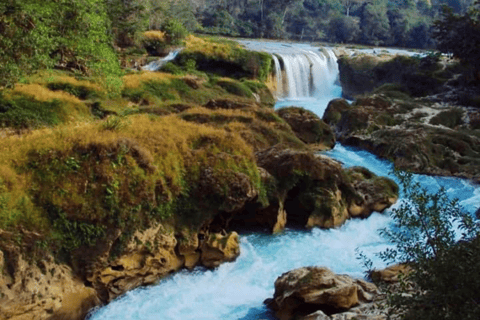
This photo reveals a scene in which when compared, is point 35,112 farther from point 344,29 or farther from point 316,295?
point 344,29

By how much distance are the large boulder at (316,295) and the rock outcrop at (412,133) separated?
16.2m

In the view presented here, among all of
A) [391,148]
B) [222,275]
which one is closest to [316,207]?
[222,275]

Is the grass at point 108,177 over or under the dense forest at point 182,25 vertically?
under

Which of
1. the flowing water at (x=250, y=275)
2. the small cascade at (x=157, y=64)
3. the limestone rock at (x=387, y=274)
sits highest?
the small cascade at (x=157, y=64)

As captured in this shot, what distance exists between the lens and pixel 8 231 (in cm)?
1071

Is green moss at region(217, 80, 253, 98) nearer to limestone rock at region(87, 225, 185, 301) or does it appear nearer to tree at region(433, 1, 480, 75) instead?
tree at region(433, 1, 480, 75)

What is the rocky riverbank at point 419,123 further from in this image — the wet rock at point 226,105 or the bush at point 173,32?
the bush at point 173,32

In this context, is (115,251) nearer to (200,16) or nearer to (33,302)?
(33,302)

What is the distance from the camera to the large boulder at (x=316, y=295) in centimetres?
1101

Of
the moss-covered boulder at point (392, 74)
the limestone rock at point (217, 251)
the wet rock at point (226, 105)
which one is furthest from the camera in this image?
the moss-covered boulder at point (392, 74)

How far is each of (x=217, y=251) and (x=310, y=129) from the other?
15902 mm

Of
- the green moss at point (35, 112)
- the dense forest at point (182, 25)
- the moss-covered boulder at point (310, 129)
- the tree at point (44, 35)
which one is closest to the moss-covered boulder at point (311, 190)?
the moss-covered boulder at point (310, 129)

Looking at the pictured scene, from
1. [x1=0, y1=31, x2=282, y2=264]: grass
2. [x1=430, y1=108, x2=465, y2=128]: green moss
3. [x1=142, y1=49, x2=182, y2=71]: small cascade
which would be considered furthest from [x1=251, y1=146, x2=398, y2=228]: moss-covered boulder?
[x1=142, y1=49, x2=182, y2=71]: small cascade

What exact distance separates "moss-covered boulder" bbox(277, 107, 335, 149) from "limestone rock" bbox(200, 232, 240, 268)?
14605mm
